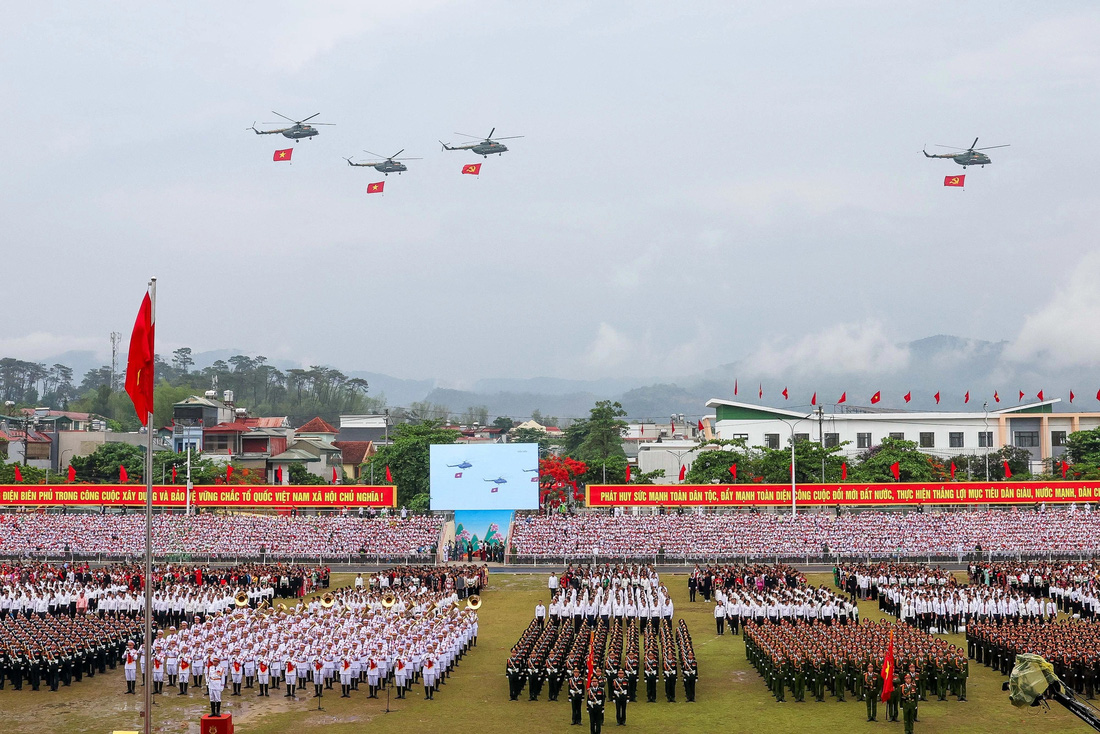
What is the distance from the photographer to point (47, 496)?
52406 millimetres

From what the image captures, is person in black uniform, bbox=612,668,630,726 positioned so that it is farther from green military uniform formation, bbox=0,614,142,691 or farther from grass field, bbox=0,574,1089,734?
green military uniform formation, bbox=0,614,142,691

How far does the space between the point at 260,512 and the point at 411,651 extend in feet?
134

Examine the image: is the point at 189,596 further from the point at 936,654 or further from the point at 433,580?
the point at 936,654

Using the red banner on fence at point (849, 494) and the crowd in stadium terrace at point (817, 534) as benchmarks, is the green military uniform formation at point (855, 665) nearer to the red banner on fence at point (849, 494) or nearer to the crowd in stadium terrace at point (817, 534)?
the crowd in stadium terrace at point (817, 534)

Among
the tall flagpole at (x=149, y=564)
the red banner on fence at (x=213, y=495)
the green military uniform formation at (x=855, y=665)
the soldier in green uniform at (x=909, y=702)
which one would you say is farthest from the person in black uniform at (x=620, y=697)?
the red banner on fence at (x=213, y=495)

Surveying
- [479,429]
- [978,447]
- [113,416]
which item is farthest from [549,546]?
[113,416]

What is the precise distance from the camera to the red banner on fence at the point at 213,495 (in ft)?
166

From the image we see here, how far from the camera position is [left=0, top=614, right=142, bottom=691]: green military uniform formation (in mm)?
20969

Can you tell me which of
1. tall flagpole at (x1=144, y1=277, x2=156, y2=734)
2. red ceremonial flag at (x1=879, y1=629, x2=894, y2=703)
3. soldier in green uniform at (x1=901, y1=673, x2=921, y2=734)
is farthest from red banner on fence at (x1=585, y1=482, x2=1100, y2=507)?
tall flagpole at (x1=144, y1=277, x2=156, y2=734)

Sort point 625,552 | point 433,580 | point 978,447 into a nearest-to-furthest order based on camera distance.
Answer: point 433,580 < point 625,552 < point 978,447

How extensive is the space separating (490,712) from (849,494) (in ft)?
111

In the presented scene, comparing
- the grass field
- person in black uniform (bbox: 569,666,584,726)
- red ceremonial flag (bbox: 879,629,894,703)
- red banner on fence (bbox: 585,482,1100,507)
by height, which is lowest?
the grass field

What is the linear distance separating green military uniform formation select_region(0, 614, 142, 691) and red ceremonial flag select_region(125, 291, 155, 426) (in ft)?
33.9

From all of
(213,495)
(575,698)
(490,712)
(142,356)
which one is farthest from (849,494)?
(142,356)
